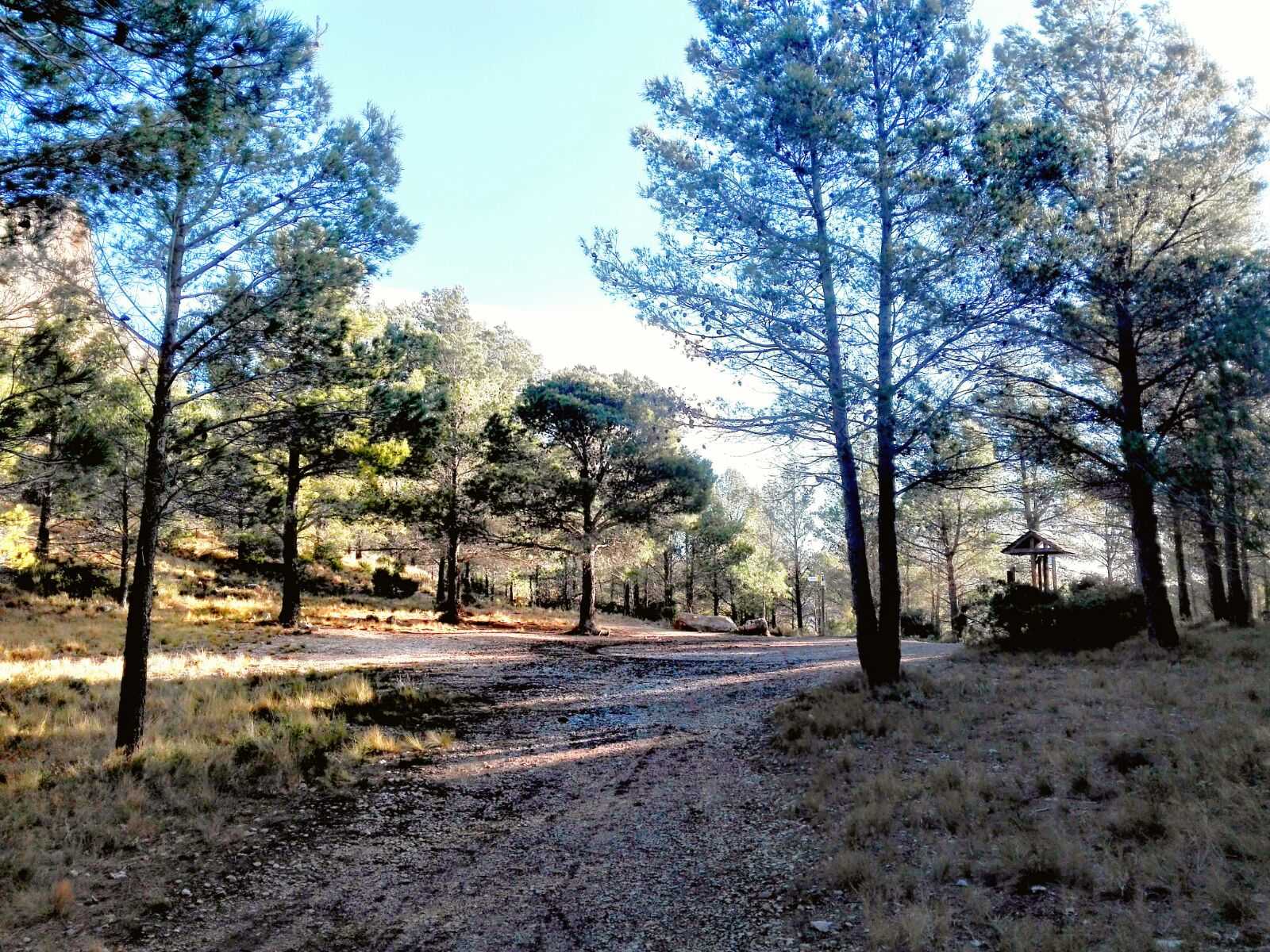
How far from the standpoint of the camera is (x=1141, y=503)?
38.2 feet

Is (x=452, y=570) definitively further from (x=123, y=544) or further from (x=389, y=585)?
(x=389, y=585)

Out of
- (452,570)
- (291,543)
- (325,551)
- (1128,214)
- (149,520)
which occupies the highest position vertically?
(1128,214)

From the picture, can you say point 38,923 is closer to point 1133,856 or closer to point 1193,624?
point 1133,856

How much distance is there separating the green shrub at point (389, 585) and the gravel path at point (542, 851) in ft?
78.3

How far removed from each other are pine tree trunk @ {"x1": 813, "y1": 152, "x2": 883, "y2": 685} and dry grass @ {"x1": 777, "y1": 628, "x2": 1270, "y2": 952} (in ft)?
2.68

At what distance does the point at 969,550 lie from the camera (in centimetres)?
2833

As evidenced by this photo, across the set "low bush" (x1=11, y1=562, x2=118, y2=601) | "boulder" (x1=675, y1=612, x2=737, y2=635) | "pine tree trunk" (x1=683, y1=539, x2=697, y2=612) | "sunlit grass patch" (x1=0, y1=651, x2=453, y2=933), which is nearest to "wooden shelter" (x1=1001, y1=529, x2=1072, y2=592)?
"boulder" (x1=675, y1=612, x2=737, y2=635)

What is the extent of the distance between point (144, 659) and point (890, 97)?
1131 cm

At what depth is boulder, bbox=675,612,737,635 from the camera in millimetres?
28438

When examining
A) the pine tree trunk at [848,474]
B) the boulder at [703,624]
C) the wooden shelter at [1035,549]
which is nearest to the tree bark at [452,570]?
the boulder at [703,624]

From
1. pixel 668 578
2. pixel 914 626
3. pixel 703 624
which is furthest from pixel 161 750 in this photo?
pixel 668 578

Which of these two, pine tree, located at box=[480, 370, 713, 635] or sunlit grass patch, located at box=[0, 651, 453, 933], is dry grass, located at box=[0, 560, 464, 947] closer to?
sunlit grass patch, located at box=[0, 651, 453, 933]

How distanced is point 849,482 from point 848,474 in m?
0.11

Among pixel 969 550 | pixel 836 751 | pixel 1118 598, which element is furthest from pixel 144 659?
pixel 969 550
